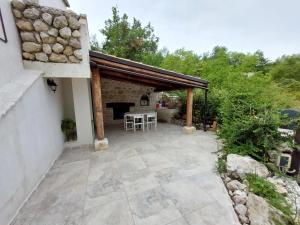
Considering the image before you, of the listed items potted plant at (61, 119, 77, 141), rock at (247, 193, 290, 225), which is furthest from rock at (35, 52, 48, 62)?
rock at (247, 193, 290, 225)

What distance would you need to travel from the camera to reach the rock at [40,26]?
2902 mm

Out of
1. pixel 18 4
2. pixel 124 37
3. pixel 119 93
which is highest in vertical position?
pixel 124 37

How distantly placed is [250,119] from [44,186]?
4.68 m

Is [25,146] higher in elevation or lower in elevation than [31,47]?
lower

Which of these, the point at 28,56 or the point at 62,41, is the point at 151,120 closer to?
the point at 62,41

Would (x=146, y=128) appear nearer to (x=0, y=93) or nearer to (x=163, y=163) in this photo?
(x=163, y=163)

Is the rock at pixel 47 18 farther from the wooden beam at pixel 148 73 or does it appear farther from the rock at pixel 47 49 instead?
the wooden beam at pixel 148 73

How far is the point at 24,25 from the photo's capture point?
2822 mm

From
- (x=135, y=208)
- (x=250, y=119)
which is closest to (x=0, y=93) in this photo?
(x=135, y=208)

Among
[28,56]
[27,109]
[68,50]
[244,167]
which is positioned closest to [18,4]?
[28,56]

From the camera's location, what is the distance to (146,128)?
6.65 m

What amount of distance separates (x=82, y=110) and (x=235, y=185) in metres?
4.22

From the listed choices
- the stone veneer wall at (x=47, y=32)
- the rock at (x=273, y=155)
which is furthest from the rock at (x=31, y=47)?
the rock at (x=273, y=155)

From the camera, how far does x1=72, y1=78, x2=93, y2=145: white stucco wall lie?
4.17 metres
